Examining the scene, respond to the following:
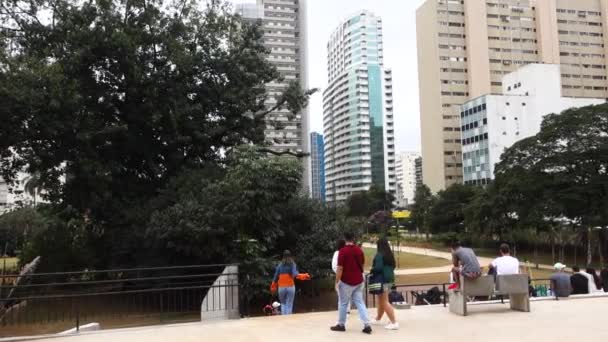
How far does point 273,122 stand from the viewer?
23.0m

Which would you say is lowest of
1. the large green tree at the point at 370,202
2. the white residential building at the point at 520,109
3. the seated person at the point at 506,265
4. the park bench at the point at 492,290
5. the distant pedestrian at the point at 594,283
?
the distant pedestrian at the point at 594,283

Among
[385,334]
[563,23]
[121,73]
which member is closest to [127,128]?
[121,73]

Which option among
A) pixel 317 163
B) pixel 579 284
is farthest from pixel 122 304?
pixel 317 163

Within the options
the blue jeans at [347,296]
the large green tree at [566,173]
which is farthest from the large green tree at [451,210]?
the blue jeans at [347,296]

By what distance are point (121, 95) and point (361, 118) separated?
112997 millimetres

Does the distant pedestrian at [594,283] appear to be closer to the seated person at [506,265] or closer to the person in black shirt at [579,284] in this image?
the person in black shirt at [579,284]

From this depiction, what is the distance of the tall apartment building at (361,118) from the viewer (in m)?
128

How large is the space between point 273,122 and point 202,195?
849 centimetres

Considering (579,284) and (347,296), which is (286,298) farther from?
(579,284)

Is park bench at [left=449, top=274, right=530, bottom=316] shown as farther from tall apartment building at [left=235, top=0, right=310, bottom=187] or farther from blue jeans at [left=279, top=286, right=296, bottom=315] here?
tall apartment building at [left=235, top=0, right=310, bottom=187]

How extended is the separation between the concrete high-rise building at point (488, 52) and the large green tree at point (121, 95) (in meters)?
68.7

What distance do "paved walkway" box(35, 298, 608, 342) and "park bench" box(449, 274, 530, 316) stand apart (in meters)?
0.23

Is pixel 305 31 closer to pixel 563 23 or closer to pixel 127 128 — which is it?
pixel 563 23

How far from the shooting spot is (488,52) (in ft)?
280
